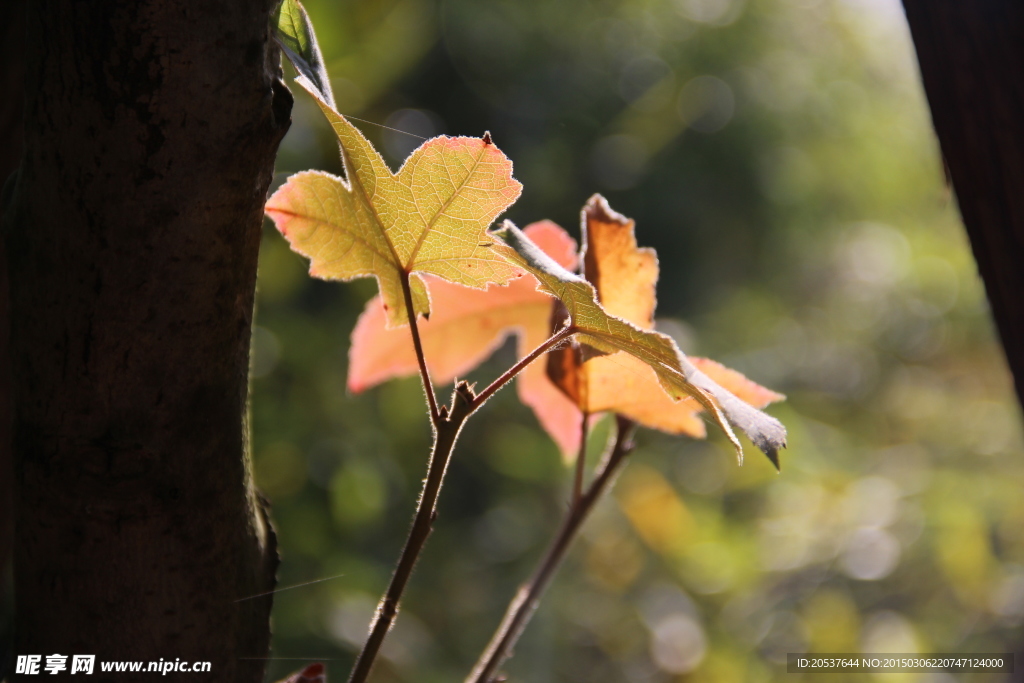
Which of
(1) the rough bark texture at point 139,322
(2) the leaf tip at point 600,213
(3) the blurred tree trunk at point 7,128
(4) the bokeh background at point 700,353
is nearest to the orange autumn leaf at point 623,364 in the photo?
(2) the leaf tip at point 600,213

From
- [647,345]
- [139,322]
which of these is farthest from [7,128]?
[647,345]

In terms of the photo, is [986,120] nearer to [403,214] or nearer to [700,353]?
[403,214]

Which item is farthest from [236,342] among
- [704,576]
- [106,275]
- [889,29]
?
[889,29]

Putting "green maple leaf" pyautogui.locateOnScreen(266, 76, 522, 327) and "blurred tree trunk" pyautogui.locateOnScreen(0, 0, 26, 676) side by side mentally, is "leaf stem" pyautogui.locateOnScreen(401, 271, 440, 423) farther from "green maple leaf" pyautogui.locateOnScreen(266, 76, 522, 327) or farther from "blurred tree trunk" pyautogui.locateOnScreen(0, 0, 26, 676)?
"blurred tree trunk" pyautogui.locateOnScreen(0, 0, 26, 676)

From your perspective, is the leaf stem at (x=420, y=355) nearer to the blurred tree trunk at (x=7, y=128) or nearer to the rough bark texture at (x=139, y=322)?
the rough bark texture at (x=139, y=322)

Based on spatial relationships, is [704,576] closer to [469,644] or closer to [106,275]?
[469,644]

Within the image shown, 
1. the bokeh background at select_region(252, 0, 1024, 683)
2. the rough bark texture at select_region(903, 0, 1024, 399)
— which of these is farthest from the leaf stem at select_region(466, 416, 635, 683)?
the bokeh background at select_region(252, 0, 1024, 683)
